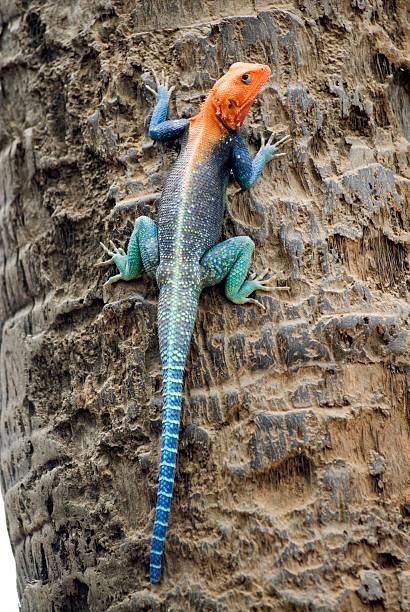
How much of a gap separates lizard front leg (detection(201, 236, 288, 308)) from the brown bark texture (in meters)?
0.07

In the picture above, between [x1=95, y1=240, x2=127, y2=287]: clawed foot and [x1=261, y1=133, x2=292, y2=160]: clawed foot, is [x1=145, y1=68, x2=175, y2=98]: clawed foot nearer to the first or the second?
[x1=261, y1=133, x2=292, y2=160]: clawed foot

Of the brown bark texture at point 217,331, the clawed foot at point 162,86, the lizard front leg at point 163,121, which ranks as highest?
the clawed foot at point 162,86

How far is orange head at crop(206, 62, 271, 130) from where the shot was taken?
398 centimetres

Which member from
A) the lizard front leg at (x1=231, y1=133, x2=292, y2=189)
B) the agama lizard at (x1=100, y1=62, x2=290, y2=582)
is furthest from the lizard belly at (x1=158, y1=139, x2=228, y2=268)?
the lizard front leg at (x1=231, y1=133, x2=292, y2=189)

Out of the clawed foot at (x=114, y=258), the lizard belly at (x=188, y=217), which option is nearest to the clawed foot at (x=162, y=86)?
the lizard belly at (x=188, y=217)

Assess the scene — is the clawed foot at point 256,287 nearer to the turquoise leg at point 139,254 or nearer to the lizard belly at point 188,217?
the lizard belly at point 188,217

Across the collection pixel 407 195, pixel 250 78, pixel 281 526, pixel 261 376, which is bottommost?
pixel 281 526

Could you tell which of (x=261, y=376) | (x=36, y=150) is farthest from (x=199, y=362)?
(x=36, y=150)

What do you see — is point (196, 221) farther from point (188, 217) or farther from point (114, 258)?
point (114, 258)

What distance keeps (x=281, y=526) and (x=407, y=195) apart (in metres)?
1.70

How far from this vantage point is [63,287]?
4.39m

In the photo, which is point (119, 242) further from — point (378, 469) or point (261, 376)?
point (378, 469)

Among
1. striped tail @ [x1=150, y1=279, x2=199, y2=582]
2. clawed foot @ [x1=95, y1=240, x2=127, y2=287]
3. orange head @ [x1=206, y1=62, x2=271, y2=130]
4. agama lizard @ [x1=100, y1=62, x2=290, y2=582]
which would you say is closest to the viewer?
striped tail @ [x1=150, y1=279, x2=199, y2=582]

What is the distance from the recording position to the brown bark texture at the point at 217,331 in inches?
145
